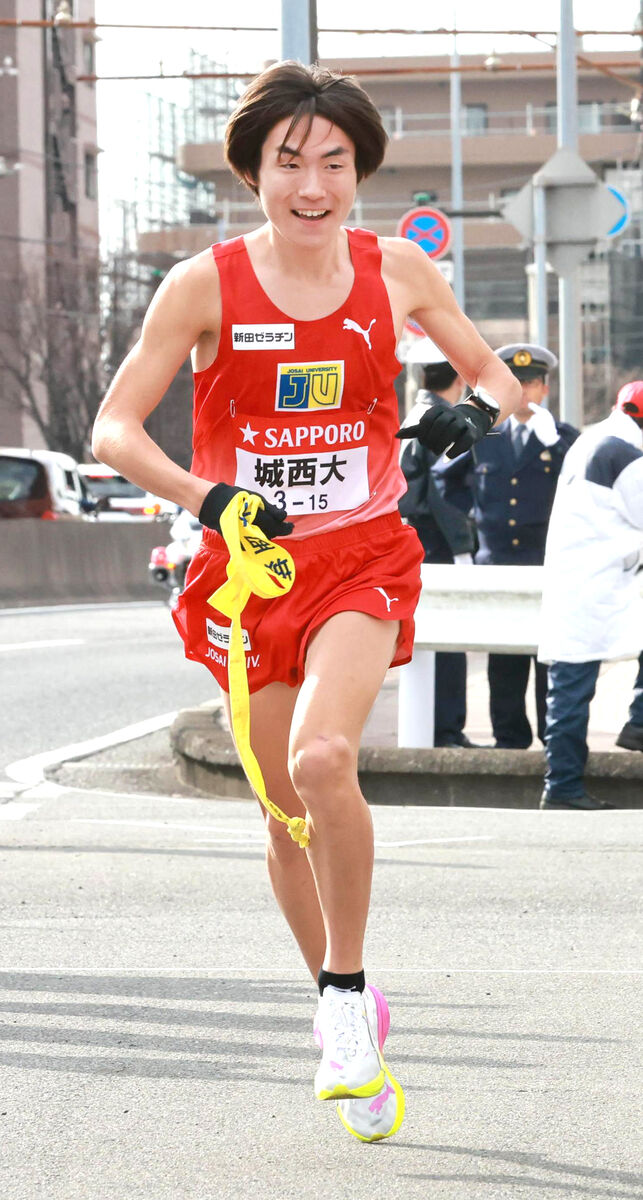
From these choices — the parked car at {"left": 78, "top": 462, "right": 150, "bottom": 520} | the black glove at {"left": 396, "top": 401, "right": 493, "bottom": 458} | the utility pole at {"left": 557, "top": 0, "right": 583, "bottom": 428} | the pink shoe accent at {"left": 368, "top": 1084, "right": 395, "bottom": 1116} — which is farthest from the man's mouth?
the parked car at {"left": 78, "top": 462, "right": 150, "bottom": 520}

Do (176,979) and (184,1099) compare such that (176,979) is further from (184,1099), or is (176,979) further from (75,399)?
(75,399)

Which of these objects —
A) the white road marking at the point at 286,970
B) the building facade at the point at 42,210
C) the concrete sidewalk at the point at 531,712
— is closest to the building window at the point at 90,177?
the building facade at the point at 42,210

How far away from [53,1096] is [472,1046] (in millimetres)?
901

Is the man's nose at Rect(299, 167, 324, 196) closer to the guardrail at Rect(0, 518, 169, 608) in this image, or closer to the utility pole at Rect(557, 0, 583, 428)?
the utility pole at Rect(557, 0, 583, 428)

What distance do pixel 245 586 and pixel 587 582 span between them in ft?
16.0

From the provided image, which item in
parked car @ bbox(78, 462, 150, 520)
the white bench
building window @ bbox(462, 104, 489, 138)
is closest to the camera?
the white bench

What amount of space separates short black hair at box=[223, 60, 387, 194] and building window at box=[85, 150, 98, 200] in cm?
7744

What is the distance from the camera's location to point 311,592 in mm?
3988

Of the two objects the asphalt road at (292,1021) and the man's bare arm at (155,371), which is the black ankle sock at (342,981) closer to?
the asphalt road at (292,1021)

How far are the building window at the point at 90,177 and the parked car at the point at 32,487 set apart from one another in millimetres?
52010

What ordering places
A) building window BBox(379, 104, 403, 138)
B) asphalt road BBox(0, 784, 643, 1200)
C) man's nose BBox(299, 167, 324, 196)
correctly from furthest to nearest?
1. building window BBox(379, 104, 403, 138)
2. man's nose BBox(299, 167, 324, 196)
3. asphalt road BBox(0, 784, 643, 1200)

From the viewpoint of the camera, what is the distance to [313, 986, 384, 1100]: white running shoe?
12.3 ft

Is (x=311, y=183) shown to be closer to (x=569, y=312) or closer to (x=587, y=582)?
(x=587, y=582)

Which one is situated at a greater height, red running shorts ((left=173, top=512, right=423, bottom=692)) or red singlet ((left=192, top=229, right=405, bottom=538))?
red singlet ((left=192, top=229, right=405, bottom=538))
